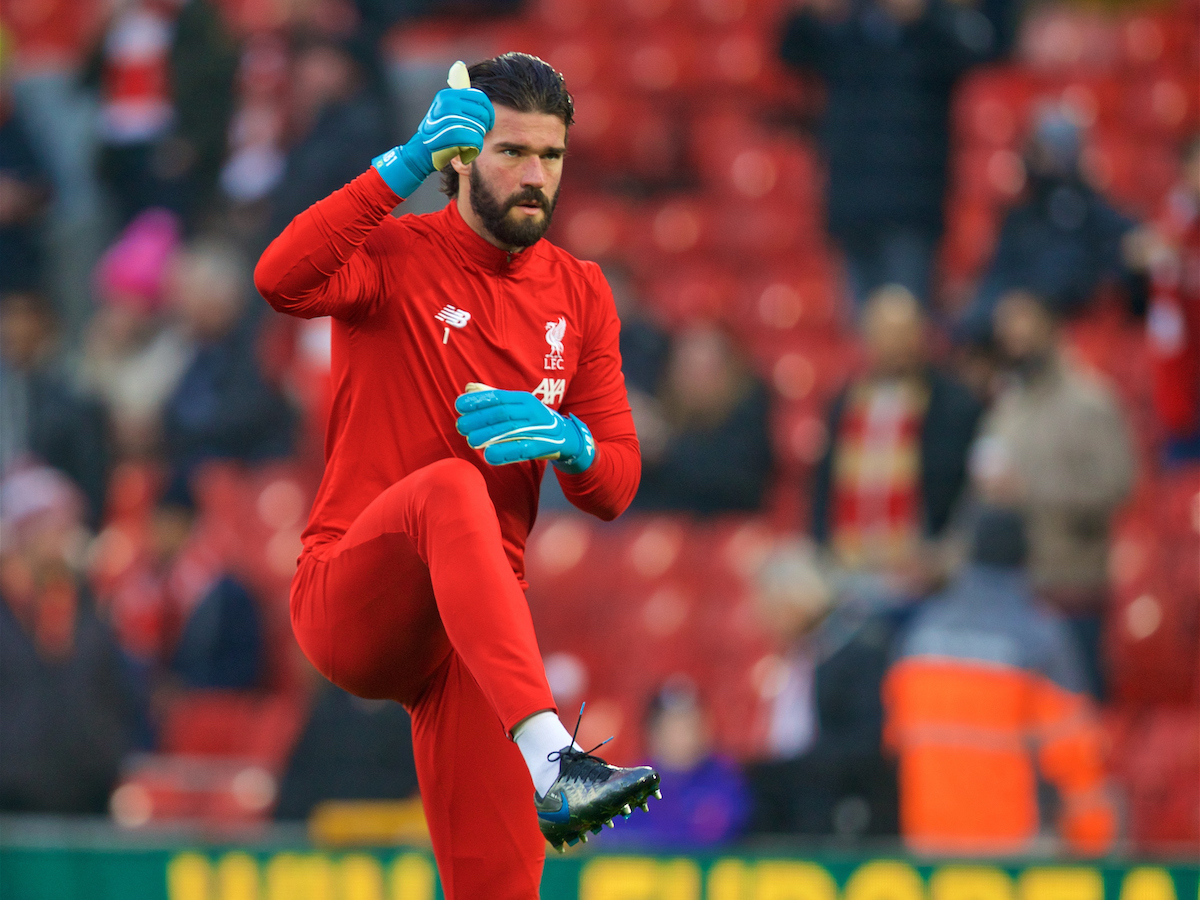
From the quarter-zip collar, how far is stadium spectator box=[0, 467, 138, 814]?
4.18m

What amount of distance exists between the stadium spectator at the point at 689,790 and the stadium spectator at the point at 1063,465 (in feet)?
4.86

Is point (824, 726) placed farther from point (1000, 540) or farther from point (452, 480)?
point (452, 480)

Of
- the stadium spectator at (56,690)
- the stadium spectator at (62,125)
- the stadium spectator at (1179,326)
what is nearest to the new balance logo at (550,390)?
the stadium spectator at (1179,326)

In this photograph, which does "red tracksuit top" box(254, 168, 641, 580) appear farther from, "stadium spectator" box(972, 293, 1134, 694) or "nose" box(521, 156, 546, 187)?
"stadium spectator" box(972, 293, 1134, 694)

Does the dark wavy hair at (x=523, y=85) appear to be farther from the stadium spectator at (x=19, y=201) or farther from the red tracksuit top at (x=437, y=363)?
the stadium spectator at (x=19, y=201)

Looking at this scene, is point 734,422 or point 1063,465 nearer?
point 1063,465

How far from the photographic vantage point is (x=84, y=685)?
7445 mm

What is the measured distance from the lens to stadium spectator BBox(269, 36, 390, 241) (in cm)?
927

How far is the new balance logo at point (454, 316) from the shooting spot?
150 inches

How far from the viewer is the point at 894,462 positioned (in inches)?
295

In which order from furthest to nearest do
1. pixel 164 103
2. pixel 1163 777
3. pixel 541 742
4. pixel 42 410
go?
pixel 164 103 → pixel 42 410 → pixel 1163 777 → pixel 541 742

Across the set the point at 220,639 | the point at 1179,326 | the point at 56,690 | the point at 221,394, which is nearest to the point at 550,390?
the point at 1179,326

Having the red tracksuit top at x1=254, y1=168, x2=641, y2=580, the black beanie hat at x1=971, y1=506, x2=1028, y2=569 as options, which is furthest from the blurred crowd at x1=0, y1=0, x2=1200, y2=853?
the red tracksuit top at x1=254, y1=168, x2=641, y2=580

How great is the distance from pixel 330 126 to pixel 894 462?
3.65m
